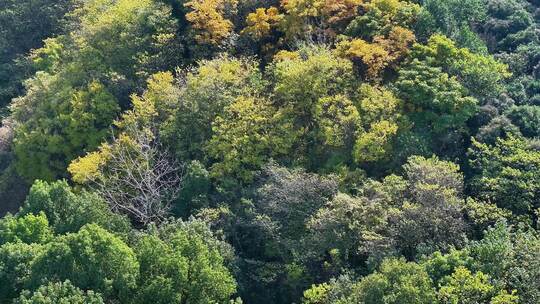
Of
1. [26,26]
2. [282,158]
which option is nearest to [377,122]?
[282,158]

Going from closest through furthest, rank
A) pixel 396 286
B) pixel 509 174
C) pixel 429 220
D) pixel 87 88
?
pixel 396 286 < pixel 429 220 < pixel 509 174 < pixel 87 88

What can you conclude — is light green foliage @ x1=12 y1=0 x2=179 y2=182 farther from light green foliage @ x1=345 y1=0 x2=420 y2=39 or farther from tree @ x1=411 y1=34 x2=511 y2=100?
tree @ x1=411 y1=34 x2=511 y2=100

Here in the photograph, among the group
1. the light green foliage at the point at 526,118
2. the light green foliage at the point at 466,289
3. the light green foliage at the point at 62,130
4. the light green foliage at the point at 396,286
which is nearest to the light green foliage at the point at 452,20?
the light green foliage at the point at 526,118

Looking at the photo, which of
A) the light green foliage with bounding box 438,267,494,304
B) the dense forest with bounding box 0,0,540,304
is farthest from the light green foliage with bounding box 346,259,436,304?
the light green foliage with bounding box 438,267,494,304

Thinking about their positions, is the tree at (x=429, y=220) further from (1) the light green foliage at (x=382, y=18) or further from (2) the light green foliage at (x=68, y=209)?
(2) the light green foliage at (x=68, y=209)

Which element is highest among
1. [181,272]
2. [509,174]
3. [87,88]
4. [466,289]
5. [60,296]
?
[509,174]

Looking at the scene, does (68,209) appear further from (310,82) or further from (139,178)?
Answer: (310,82)
